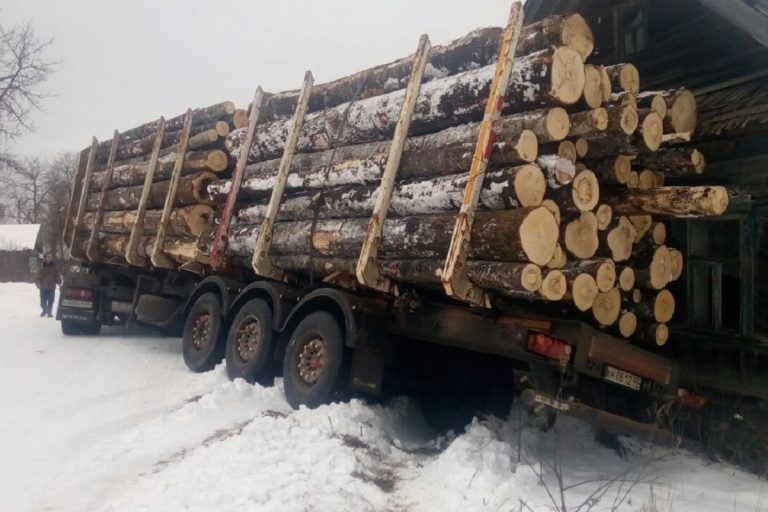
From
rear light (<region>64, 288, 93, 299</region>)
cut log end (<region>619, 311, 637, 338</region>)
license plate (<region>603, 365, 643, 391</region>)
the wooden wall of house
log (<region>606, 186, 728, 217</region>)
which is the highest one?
log (<region>606, 186, 728, 217</region>)

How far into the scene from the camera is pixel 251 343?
7895 mm

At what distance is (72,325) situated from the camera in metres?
12.4

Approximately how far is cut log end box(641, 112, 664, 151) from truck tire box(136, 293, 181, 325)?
25.4ft

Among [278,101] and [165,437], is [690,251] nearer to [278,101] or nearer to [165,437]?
[278,101]

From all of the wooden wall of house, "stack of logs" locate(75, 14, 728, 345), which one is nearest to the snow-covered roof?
the wooden wall of house

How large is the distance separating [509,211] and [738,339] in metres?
3.16

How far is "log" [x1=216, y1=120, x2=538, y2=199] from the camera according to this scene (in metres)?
4.95

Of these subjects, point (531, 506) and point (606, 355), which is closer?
point (531, 506)

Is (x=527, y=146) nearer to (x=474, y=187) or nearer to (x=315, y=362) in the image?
(x=474, y=187)

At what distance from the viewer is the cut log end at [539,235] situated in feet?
15.4

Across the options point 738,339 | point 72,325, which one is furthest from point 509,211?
point 72,325

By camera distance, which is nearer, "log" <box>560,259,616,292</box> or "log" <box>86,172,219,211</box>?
"log" <box>560,259,616,292</box>

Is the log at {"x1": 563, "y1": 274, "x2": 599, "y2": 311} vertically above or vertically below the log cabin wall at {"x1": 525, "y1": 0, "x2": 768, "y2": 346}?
below

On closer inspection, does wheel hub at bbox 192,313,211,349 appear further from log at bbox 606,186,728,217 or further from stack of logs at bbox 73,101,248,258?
log at bbox 606,186,728,217
